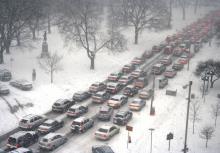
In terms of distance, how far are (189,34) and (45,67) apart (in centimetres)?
4371

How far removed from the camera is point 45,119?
43.0m

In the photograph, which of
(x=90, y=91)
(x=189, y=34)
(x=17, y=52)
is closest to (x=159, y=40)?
(x=189, y=34)

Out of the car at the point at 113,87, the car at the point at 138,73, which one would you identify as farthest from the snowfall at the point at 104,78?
the car at the point at 138,73

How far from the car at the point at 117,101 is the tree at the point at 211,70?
1403 centimetres

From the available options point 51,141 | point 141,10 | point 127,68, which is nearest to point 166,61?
point 127,68

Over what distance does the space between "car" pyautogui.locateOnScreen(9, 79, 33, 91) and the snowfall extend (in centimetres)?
75

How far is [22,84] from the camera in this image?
2025 inches

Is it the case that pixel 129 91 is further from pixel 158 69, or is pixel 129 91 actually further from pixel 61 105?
pixel 158 69

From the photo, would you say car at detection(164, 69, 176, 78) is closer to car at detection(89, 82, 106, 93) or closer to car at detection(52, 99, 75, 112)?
car at detection(89, 82, 106, 93)

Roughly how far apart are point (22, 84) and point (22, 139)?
15850 millimetres

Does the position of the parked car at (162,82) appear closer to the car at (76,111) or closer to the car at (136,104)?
the car at (136,104)

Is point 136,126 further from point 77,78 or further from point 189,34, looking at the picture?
point 189,34

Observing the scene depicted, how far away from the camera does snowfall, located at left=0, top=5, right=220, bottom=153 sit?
129 feet

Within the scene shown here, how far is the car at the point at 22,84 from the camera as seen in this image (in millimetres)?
51156
